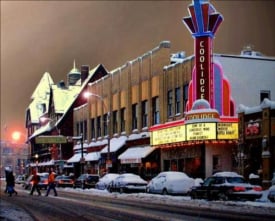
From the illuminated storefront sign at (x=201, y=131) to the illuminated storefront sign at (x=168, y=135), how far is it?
0.84 metres

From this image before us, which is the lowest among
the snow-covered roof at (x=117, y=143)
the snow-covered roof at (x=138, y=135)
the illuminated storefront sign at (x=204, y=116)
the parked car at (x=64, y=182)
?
the parked car at (x=64, y=182)

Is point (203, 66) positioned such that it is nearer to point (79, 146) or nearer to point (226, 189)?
point (226, 189)

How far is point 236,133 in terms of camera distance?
131 ft

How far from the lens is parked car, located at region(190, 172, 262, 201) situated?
93.7 ft

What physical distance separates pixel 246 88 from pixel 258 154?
7008mm

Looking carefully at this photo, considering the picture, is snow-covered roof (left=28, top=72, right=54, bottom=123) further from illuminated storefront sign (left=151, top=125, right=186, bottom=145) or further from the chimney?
illuminated storefront sign (left=151, top=125, right=186, bottom=145)

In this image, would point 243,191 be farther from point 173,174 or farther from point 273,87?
point 273,87

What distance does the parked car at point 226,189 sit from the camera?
1125 inches

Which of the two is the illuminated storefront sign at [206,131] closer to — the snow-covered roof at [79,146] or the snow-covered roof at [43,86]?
the snow-covered roof at [79,146]

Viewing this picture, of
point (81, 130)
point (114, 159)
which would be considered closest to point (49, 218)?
point (114, 159)

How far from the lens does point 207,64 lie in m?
40.9

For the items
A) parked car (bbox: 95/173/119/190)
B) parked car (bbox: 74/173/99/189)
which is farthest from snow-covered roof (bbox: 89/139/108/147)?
parked car (bbox: 95/173/119/190)

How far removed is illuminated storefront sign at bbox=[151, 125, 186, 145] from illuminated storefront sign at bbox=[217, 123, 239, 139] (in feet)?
9.12

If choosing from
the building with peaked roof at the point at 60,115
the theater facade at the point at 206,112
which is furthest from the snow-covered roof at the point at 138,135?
the building with peaked roof at the point at 60,115
